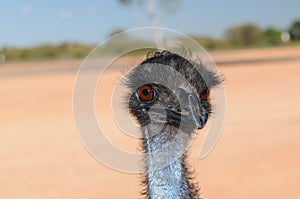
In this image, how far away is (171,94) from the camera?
77.7 inches

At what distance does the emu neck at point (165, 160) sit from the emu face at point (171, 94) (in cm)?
4

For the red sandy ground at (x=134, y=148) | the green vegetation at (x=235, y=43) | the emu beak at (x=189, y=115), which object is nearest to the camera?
the emu beak at (x=189, y=115)

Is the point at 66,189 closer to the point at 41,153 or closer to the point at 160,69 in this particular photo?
the point at 41,153

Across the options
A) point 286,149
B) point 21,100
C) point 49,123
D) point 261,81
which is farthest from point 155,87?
point 261,81

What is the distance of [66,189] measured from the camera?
221 inches

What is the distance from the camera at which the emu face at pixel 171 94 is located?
1.95 m

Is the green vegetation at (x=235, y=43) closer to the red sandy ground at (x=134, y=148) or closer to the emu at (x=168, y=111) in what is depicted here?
the red sandy ground at (x=134, y=148)

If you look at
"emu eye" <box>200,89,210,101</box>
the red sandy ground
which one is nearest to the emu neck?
"emu eye" <box>200,89,210,101</box>

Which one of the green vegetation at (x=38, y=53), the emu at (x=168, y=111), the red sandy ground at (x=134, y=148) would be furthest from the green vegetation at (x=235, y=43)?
the emu at (x=168, y=111)

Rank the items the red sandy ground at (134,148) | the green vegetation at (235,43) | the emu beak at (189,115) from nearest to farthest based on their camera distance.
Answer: the emu beak at (189,115)
the red sandy ground at (134,148)
the green vegetation at (235,43)

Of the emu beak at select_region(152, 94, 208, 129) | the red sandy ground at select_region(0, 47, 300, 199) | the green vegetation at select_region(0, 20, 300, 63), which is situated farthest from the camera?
the green vegetation at select_region(0, 20, 300, 63)

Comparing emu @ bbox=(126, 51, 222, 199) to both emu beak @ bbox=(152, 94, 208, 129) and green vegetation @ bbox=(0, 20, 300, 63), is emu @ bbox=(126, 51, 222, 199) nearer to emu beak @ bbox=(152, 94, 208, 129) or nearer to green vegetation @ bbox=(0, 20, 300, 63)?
emu beak @ bbox=(152, 94, 208, 129)

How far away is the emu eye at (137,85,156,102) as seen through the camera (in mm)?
1968

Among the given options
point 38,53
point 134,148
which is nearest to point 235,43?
→ point 38,53
